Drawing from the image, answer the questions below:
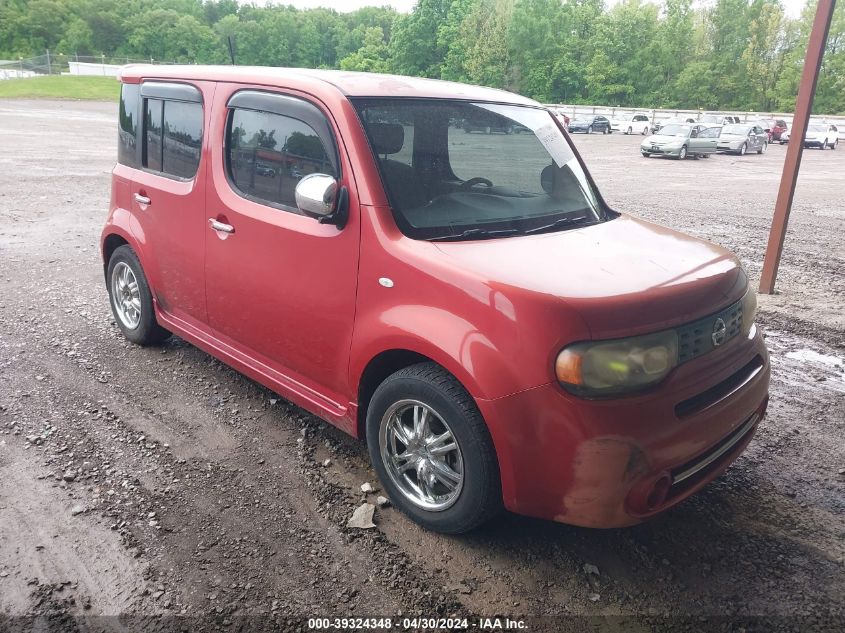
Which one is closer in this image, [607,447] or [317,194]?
[607,447]

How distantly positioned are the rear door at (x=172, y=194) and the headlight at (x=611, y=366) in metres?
2.44

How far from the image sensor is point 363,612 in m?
2.49

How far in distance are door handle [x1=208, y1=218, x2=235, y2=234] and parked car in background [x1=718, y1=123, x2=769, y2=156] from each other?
32.4 m

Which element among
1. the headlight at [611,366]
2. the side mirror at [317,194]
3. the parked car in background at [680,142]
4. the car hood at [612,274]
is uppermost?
the parked car in background at [680,142]

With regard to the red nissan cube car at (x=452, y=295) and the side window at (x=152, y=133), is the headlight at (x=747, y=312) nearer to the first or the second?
the red nissan cube car at (x=452, y=295)

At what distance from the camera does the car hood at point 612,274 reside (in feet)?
8.05

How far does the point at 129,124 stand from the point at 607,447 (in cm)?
404

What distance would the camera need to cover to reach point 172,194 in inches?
161

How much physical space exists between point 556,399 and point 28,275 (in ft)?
21.9

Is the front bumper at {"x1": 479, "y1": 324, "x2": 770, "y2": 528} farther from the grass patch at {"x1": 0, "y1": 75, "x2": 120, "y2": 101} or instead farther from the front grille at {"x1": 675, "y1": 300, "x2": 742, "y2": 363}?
the grass patch at {"x1": 0, "y1": 75, "x2": 120, "y2": 101}

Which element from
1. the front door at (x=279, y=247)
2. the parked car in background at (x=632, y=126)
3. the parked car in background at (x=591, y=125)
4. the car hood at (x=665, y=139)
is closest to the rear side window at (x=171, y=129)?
the front door at (x=279, y=247)

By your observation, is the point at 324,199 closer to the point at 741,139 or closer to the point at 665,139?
the point at 665,139

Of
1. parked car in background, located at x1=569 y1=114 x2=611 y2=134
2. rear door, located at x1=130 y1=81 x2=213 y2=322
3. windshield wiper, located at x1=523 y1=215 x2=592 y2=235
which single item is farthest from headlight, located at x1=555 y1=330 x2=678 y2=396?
parked car in background, located at x1=569 y1=114 x2=611 y2=134

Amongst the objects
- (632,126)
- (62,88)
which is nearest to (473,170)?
(632,126)
